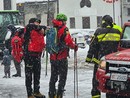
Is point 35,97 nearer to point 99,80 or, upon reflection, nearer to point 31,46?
point 31,46

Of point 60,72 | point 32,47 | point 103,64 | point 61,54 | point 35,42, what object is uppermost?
point 35,42

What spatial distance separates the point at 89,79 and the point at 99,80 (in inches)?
218

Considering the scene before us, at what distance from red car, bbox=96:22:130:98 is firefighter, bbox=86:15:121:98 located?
395 millimetres

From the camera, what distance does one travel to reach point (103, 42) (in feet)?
32.4

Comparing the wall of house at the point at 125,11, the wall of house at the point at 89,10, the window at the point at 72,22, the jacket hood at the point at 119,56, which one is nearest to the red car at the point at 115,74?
the jacket hood at the point at 119,56

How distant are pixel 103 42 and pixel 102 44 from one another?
53 mm

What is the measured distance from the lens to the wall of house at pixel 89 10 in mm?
59688

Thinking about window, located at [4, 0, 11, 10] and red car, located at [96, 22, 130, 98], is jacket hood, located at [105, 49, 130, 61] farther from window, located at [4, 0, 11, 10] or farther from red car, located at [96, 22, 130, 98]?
window, located at [4, 0, 11, 10]

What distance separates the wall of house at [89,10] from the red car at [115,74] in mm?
Result: 49835

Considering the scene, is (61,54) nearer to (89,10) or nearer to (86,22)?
(86,22)

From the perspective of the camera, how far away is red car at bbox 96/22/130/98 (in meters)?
8.94

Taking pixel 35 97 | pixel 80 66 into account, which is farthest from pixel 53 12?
pixel 35 97

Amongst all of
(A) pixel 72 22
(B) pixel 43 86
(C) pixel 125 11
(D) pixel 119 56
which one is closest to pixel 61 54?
(D) pixel 119 56

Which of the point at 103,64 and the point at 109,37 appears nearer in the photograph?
the point at 103,64
